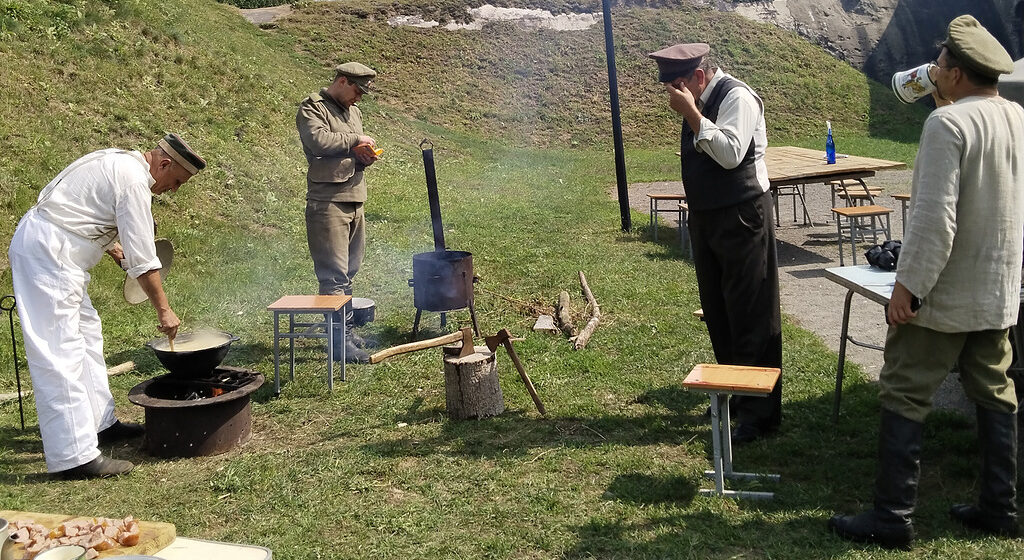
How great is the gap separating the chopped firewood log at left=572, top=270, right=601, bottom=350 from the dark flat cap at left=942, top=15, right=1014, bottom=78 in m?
4.23

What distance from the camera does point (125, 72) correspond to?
1345 centimetres

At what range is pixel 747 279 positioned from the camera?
494 cm

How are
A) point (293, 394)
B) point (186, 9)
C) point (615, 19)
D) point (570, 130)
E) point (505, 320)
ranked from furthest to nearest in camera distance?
point (615, 19), point (570, 130), point (186, 9), point (505, 320), point (293, 394)

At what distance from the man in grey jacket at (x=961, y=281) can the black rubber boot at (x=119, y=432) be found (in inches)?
168

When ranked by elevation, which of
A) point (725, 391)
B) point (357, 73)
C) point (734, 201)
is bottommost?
point (725, 391)

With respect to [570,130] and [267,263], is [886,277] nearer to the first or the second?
[267,263]

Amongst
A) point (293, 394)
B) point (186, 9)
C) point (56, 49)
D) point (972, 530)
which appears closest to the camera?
point (972, 530)

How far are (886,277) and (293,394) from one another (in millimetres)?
4038

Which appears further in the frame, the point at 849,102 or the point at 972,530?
the point at 849,102

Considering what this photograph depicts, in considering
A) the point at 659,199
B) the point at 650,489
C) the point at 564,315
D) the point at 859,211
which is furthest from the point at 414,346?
the point at 659,199

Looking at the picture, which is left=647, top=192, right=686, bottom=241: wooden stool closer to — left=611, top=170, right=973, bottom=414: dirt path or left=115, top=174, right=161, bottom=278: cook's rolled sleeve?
left=611, top=170, right=973, bottom=414: dirt path

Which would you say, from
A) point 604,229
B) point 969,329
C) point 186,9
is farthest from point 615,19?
point 969,329

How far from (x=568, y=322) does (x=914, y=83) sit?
4176mm

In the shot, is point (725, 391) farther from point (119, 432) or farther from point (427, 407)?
point (119, 432)
